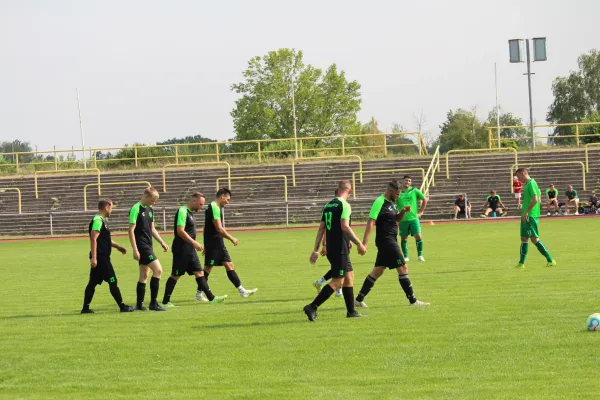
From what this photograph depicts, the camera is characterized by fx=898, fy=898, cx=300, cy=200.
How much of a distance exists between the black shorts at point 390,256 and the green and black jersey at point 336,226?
101 centimetres

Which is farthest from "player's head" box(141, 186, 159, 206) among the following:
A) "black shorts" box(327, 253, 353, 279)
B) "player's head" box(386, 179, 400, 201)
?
"player's head" box(386, 179, 400, 201)

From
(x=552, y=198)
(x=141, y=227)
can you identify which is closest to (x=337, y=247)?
(x=141, y=227)

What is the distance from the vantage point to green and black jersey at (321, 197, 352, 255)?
38.0ft

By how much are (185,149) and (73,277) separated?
122 ft

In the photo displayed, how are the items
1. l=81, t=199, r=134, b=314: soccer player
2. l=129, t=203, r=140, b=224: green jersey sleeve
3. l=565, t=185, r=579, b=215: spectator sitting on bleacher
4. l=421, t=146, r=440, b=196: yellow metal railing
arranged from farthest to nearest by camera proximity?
l=421, t=146, r=440, b=196: yellow metal railing < l=565, t=185, r=579, b=215: spectator sitting on bleacher < l=129, t=203, r=140, b=224: green jersey sleeve < l=81, t=199, r=134, b=314: soccer player

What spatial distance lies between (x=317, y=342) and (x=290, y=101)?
69.3 metres

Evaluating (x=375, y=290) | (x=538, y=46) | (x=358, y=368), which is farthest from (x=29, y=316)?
(x=538, y=46)

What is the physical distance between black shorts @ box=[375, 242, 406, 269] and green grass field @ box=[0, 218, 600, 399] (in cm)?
63

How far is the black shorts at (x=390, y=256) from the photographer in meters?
12.5

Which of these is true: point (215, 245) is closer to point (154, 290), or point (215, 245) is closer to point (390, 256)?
point (154, 290)

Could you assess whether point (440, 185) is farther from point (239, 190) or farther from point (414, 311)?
point (414, 311)

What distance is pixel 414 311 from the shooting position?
1210 centimetres

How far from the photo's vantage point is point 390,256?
12.5m

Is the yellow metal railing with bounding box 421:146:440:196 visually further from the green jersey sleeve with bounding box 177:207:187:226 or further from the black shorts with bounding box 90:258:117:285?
the black shorts with bounding box 90:258:117:285
